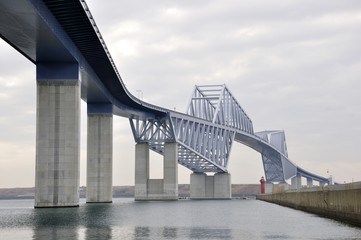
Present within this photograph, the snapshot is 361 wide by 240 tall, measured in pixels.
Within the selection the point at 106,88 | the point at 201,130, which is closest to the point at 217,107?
the point at 201,130

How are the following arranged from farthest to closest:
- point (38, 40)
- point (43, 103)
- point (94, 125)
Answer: point (94, 125), point (43, 103), point (38, 40)

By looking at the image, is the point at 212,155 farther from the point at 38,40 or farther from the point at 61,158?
the point at 38,40

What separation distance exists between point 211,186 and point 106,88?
71710mm

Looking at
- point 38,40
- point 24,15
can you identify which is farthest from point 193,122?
point 24,15

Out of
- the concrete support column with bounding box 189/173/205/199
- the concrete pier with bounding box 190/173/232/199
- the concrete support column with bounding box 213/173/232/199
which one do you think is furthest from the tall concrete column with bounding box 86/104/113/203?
the concrete support column with bounding box 213/173/232/199

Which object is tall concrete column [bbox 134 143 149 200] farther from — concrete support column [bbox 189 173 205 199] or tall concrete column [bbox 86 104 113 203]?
tall concrete column [bbox 86 104 113 203]

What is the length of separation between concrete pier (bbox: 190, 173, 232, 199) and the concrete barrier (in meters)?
83.3

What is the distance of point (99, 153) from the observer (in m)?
116

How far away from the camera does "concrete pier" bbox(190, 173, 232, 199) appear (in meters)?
172

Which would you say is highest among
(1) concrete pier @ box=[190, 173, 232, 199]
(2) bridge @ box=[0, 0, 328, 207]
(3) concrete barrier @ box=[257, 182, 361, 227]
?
(2) bridge @ box=[0, 0, 328, 207]

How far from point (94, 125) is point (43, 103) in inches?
1471

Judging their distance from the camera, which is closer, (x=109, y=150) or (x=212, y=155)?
(x=109, y=150)

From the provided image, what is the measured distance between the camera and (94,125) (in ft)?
380

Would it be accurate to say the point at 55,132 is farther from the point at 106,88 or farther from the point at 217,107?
the point at 217,107
